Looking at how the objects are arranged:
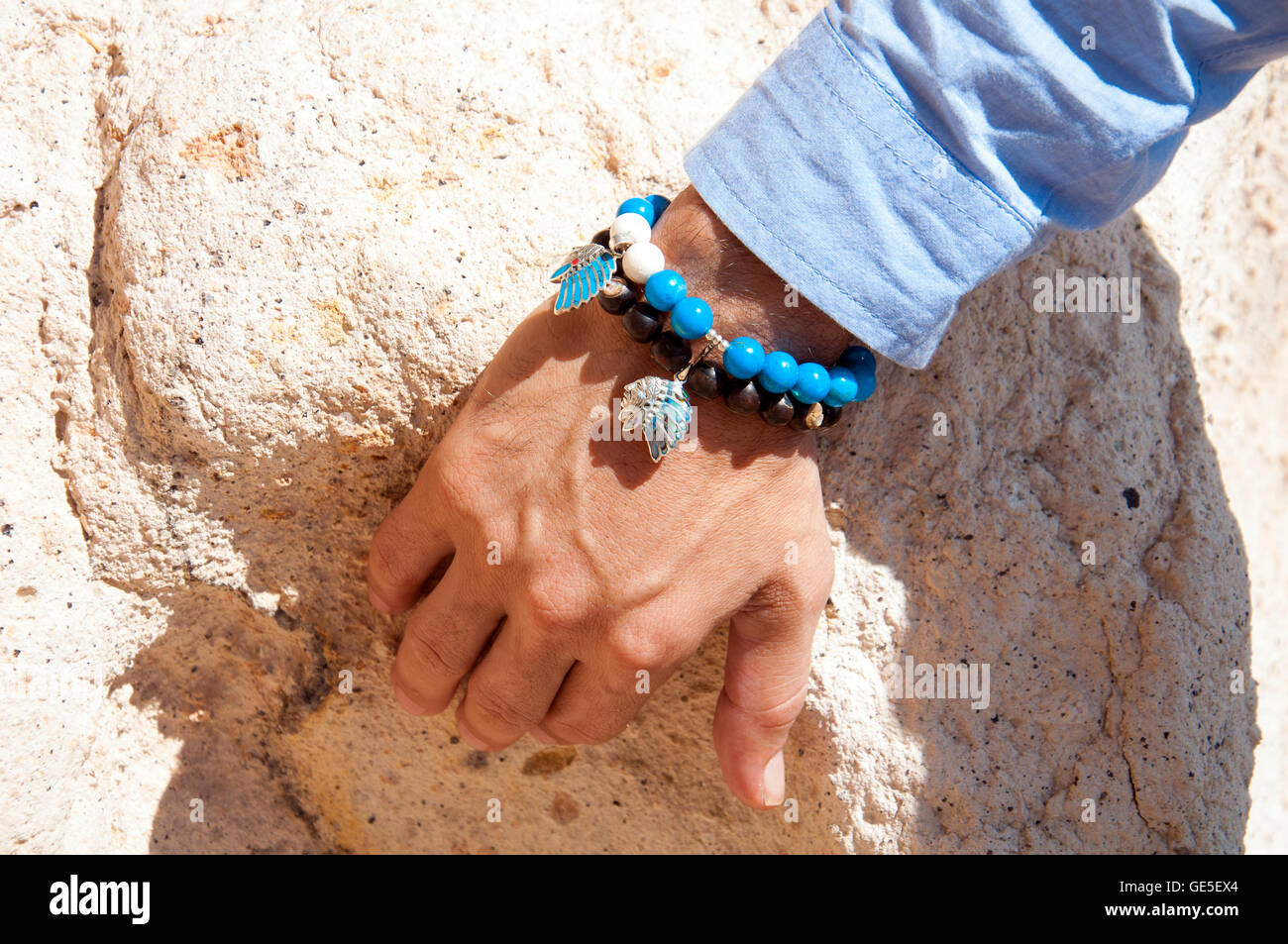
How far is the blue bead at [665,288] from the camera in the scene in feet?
3.70

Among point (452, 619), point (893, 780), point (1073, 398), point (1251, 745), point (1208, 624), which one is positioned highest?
point (452, 619)

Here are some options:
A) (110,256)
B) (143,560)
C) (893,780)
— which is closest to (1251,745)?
(893,780)

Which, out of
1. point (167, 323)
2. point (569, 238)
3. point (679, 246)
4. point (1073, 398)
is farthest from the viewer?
point (1073, 398)

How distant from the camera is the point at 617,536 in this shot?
1180mm

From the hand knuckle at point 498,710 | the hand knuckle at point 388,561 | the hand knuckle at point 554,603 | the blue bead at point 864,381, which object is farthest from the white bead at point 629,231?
the hand knuckle at point 498,710

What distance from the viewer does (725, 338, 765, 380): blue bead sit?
1.12 meters

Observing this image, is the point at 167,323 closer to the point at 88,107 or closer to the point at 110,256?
the point at 110,256

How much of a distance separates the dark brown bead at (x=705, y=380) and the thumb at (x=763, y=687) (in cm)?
30

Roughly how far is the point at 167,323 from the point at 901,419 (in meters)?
1.15

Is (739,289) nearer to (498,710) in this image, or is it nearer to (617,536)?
(617,536)

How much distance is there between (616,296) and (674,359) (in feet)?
0.36

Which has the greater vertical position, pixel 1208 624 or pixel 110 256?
pixel 110 256

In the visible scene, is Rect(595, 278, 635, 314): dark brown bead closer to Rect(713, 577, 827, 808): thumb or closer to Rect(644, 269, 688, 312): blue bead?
Rect(644, 269, 688, 312): blue bead

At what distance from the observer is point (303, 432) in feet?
4.57
